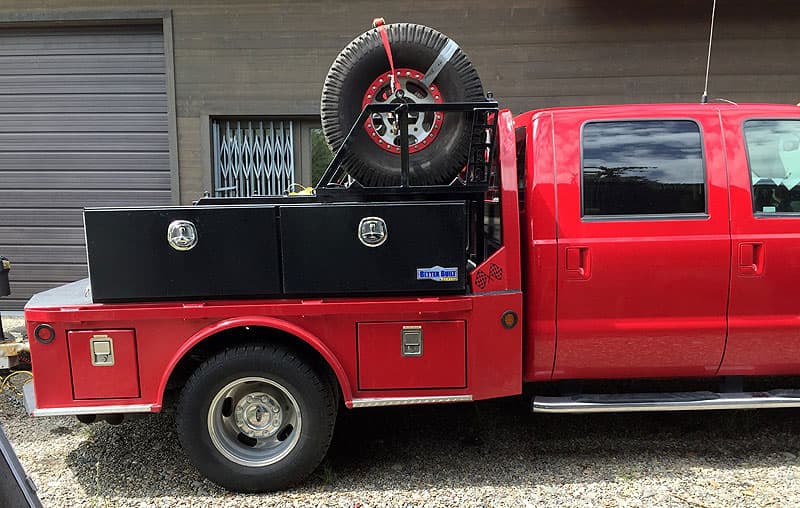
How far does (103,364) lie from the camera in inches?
114

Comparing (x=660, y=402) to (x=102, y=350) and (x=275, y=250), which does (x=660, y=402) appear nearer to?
(x=275, y=250)

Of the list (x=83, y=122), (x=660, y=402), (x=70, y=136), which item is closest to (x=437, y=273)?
(x=660, y=402)

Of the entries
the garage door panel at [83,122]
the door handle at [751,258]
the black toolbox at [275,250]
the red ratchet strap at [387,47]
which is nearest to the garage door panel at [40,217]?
the garage door panel at [83,122]

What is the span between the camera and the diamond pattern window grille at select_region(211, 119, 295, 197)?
261 inches

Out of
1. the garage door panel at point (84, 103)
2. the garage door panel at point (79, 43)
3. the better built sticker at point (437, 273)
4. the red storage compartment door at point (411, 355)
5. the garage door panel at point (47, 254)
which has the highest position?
the garage door panel at point (79, 43)

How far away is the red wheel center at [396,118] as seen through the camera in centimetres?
306

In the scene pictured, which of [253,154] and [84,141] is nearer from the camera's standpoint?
[253,154]

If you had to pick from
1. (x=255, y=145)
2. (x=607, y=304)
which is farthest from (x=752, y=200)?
(x=255, y=145)

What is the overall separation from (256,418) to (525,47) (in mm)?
5177

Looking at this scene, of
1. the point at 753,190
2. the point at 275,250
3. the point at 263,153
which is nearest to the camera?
the point at 275,250

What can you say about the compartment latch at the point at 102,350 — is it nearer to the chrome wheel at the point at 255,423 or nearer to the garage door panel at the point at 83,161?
the chrome wheel at the point at 255,423

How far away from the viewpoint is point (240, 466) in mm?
A: 3023

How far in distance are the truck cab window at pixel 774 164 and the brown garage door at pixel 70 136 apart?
6.11 meters

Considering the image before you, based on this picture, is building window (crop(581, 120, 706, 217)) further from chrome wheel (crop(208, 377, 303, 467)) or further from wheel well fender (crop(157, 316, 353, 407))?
chrome wheel (crop(208, 377, 303, 467))
